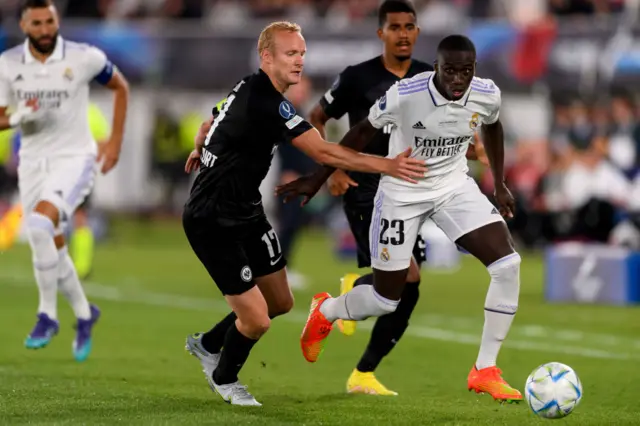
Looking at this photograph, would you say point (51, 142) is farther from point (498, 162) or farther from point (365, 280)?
Answer: point (498, 162)

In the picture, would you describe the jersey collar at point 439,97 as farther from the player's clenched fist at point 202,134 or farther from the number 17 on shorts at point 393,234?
the player's clenched fist at point 202,134

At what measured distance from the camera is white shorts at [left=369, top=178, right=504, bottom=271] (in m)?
8.48

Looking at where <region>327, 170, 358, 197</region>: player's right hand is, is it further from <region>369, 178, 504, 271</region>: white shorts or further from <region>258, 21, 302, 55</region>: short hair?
<region>258, 21, 302, 55</region>: short hair

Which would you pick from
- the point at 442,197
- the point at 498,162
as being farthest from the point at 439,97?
the point at 498,162

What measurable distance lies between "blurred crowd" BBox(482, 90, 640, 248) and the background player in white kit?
10.4 metres

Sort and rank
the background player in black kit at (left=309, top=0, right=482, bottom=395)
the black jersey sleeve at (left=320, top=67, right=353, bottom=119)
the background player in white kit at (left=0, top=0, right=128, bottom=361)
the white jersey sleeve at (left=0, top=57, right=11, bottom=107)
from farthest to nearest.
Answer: the white jersey sleeve at (left=0, top=57, right=11, bottom=107), the background player in white kit at (left=0, top=0, right=128, bottom=361), the black jersey sleeve at (left=320, top=67, right=353, bottom=119), the background player in black kit at (left=309, top=0, right=482, bottom=395)

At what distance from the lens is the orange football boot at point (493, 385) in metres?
8.28

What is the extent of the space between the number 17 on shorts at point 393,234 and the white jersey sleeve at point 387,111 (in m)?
0.49

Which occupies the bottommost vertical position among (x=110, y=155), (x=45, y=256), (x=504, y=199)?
(x=45, y=256)

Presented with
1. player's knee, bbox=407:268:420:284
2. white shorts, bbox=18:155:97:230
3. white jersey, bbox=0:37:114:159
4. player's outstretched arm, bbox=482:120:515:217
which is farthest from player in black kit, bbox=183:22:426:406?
white jersey, bbox=0:37:114:159

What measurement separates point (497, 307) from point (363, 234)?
146 cm

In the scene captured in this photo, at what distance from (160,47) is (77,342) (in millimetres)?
14650

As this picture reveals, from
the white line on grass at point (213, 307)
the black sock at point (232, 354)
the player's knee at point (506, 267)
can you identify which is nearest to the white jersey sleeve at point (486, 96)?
the player's knee at point (506, 267)

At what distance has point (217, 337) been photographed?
8719mm
